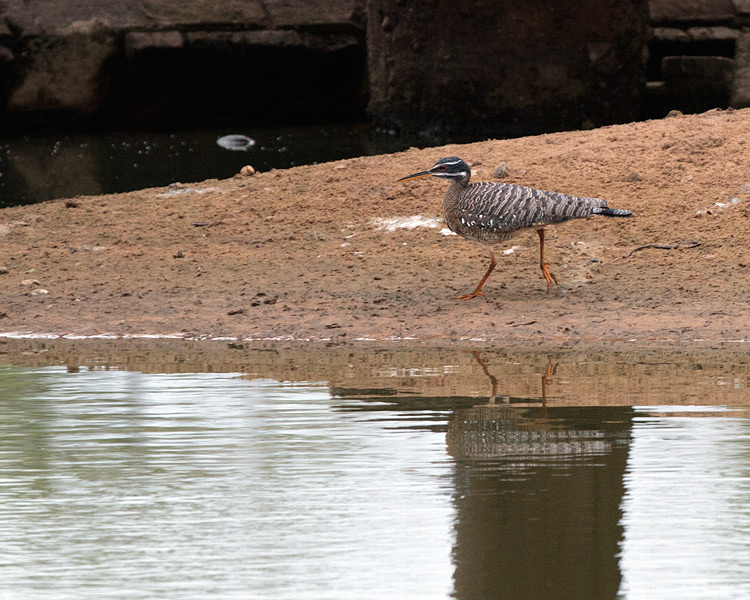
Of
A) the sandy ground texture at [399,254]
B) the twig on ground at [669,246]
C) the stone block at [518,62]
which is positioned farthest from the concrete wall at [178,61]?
the twig on ground at [669,246]

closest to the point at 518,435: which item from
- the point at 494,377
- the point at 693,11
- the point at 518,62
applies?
the point at 494,377

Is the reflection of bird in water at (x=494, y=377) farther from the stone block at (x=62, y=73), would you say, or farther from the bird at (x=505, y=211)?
the stone block at (x=62, y=73)

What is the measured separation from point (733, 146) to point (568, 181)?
4.03 ft

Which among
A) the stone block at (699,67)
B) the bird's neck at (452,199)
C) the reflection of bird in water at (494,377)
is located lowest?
the reflection of bird in water at (494,377)

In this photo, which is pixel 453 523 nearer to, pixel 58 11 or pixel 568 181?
pixel 568 181

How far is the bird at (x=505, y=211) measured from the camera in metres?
6.68

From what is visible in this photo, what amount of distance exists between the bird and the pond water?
1.69 m

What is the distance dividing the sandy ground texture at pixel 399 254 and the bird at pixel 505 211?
1.29 ft

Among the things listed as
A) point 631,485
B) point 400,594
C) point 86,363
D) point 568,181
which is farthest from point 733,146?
point 400,594

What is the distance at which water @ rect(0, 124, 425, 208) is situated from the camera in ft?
35.4

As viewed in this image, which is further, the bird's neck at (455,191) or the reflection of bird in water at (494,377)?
the bird's neck at (455,191)

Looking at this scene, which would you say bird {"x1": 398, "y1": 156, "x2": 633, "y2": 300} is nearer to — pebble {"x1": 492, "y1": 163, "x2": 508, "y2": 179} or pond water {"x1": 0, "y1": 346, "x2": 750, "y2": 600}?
pond water {"x1": 0, "y1": 346, "x2": 750, "y2": 600}

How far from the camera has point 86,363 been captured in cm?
575

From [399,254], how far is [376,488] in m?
4.39
